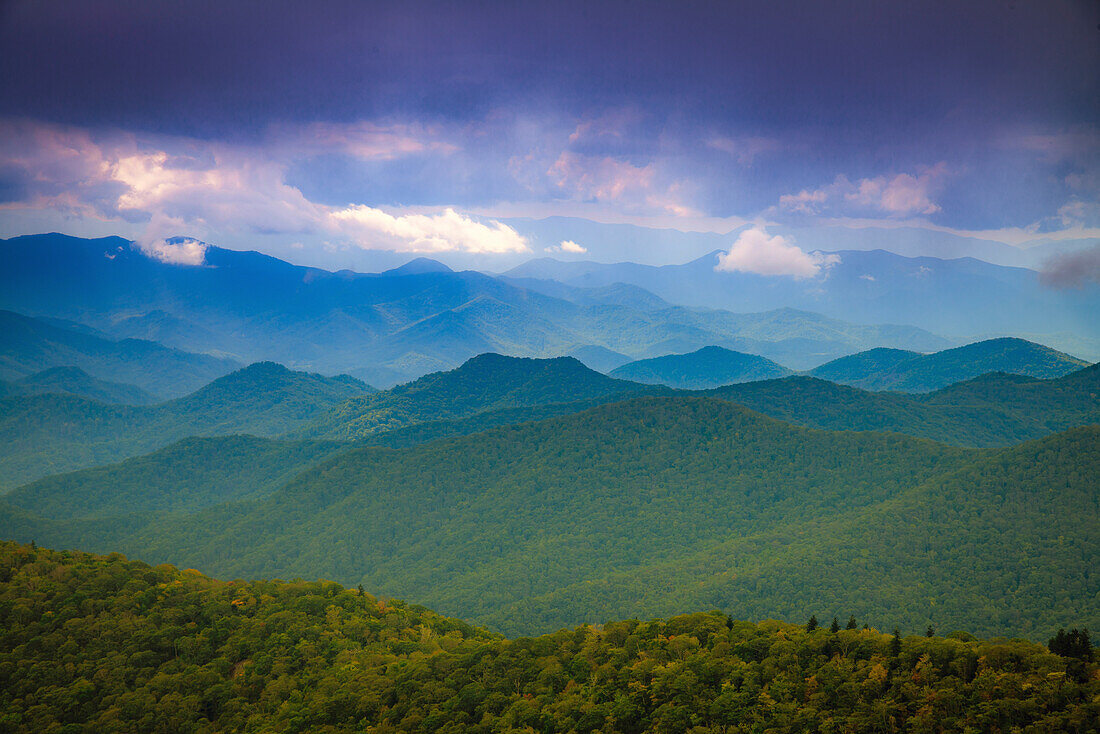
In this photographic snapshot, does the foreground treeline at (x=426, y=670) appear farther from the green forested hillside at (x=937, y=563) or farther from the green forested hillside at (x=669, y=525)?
the green forested hillside at (x=669, y=525)

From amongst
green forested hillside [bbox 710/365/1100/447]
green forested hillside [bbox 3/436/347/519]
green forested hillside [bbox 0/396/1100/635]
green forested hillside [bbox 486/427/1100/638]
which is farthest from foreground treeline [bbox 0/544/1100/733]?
green forested hillside [bbox 710/365/1100/447]

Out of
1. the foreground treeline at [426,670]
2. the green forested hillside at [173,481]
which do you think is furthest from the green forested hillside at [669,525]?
the foreground treeline at [426,670]

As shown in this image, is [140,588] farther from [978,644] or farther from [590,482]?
[590,482]

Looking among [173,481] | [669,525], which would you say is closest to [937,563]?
[669,525]

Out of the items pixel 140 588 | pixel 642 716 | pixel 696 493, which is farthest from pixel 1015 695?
pixel 696 493

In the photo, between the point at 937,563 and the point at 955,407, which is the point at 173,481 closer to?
the point at 937,563

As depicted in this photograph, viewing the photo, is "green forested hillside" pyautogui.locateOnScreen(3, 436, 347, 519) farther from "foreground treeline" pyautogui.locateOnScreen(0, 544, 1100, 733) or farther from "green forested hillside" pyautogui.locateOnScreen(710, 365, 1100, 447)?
"green forested hillside" pyautogui.locateOnScreen(710, 365, 1100, 447)
